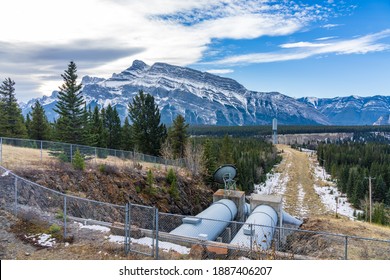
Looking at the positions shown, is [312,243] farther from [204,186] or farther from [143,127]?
[143,127]

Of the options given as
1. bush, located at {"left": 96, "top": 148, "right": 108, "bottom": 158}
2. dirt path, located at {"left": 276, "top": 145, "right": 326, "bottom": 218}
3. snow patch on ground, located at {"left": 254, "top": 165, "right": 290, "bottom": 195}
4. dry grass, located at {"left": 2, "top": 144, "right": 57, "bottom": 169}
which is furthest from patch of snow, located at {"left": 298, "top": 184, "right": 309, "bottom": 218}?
dry grass, located at {"left": 2, "top": 144, "right": 57, "bottom": 169}

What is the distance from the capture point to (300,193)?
6331 cm

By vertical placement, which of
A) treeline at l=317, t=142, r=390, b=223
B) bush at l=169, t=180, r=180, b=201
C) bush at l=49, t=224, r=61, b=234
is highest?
bush at l=49, t=224, r=61, b=234

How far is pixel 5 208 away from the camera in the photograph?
14312 millimetres

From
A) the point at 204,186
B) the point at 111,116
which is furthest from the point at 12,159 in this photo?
the point at 111,116

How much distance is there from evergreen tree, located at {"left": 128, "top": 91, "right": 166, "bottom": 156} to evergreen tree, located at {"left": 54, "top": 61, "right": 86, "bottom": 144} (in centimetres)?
844

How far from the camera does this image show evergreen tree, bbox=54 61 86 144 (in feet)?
138

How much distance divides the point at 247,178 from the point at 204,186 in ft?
66.5

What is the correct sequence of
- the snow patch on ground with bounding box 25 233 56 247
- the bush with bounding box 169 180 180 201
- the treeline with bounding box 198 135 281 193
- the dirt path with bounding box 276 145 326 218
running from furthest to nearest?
1. the dirt path with bounding box 276 145 326 218
2. the treeline with bounding box 198 135 281 193
3. the bush with bounding box 169 180 180 201
4. the snow patch on ground with bounding box 25 233 56 247

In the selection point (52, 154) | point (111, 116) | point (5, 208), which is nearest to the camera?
point (5, 208)

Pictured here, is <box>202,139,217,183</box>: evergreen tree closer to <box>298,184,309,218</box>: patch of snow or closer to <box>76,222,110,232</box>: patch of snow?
<box>298,184,309,218</box>: patch of snow

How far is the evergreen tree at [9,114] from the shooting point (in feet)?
144

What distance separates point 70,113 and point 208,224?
31149 mm

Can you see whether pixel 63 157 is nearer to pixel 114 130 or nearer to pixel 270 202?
pixel 270 202
